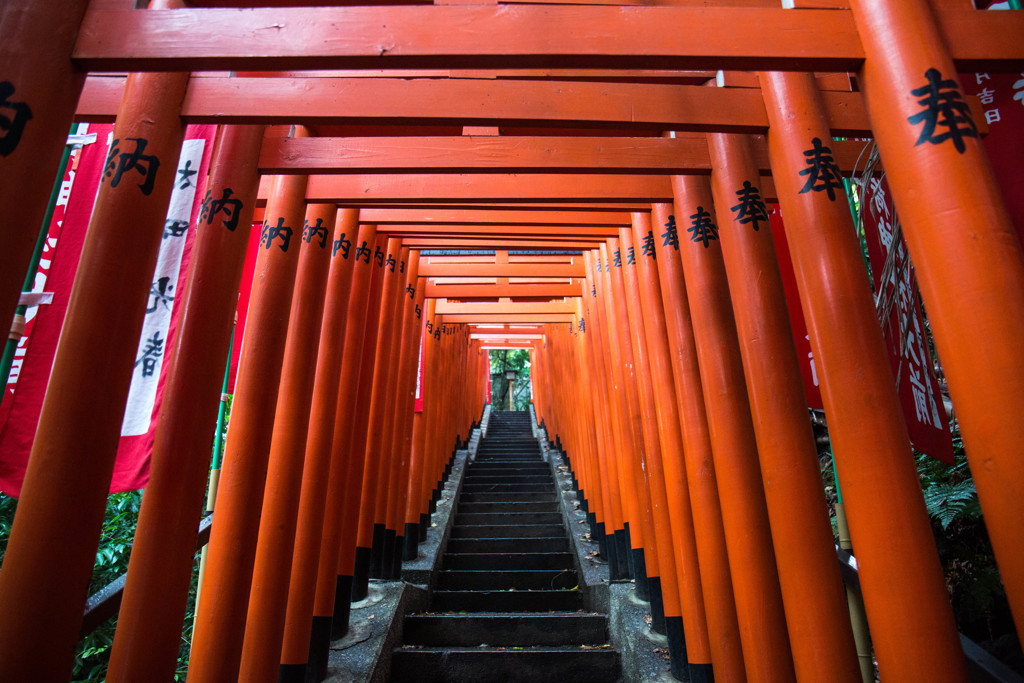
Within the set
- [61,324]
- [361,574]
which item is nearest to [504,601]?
[361,574]

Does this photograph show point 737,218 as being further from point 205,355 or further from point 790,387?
point 205,355

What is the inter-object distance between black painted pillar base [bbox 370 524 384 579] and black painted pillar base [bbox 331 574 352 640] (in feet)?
3.88

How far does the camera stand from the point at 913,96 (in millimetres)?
1824

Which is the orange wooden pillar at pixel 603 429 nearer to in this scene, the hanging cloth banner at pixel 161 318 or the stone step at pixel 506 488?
the stone step at pixel 506 488

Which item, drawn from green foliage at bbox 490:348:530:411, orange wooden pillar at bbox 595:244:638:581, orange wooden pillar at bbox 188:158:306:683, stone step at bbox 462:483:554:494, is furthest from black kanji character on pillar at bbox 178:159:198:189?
green foliage at bbox 490:348:530:411

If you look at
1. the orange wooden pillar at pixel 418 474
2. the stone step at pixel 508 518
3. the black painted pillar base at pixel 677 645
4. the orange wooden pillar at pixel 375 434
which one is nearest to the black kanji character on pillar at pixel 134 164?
the orange wooden pillar at pixel 375 434

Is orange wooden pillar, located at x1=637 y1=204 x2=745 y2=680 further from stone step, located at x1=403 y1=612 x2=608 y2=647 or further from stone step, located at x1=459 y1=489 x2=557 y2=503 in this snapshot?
stone step, located at x1=459 y1=489 x2=557 y2=503

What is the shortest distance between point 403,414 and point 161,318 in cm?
392

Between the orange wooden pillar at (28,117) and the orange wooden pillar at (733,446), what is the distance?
310cm

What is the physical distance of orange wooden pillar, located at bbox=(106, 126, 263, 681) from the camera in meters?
2.36

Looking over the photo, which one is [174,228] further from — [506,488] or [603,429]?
[506,488]

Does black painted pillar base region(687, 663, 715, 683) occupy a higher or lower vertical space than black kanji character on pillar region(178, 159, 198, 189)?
lower

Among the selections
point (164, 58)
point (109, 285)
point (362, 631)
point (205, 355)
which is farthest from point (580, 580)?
point (164, 58)

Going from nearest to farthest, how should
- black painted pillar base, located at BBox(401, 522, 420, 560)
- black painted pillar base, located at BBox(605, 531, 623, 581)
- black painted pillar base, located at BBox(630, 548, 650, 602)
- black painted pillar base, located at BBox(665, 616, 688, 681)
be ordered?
black painted pillar base, located at BBox(665, 616, 688, 681) → black painted pillar base, located at BBox(630, 548, 650, 602) → black painted pillar base, located at BBox(605, 531, 623, 581) → black painted pillar base, located at BBox(401, 522, 420, 560)
